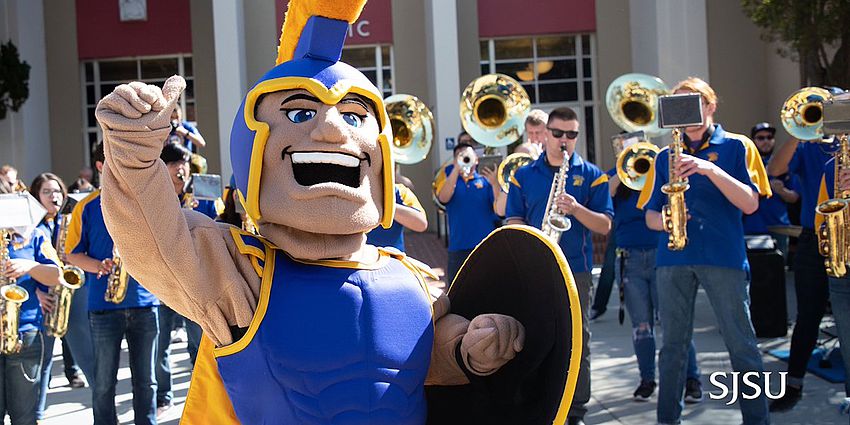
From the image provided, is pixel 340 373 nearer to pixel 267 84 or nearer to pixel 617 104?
pixel 267 84

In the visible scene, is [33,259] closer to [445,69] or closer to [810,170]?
[810,170]

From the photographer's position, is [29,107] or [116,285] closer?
[116,285]

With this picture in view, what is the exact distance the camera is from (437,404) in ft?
11.3

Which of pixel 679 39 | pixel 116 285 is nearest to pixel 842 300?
pixel 116 285

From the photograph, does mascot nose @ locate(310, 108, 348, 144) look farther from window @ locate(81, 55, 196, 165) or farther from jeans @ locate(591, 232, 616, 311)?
window @ locate(81, 55, 196, 165)

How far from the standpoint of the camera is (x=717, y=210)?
18.5 ft

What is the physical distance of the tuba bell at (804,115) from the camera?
23.1ft

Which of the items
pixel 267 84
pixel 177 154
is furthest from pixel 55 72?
pixel 267 84

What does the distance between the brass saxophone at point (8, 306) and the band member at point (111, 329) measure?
0.40 meters

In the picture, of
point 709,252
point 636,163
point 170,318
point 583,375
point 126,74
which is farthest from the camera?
point 126,74

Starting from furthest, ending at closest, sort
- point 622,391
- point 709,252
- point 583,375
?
point 622,391 → point 583,375 → point 709,252

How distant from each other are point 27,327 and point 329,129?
3359mm

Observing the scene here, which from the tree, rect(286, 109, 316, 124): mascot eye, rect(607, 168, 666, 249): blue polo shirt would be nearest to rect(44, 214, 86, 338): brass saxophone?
rect(286, 109, 316, 124): mascot eye

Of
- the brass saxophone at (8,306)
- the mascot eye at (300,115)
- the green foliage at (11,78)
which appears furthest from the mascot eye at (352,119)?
the green foliage at (11,78)
